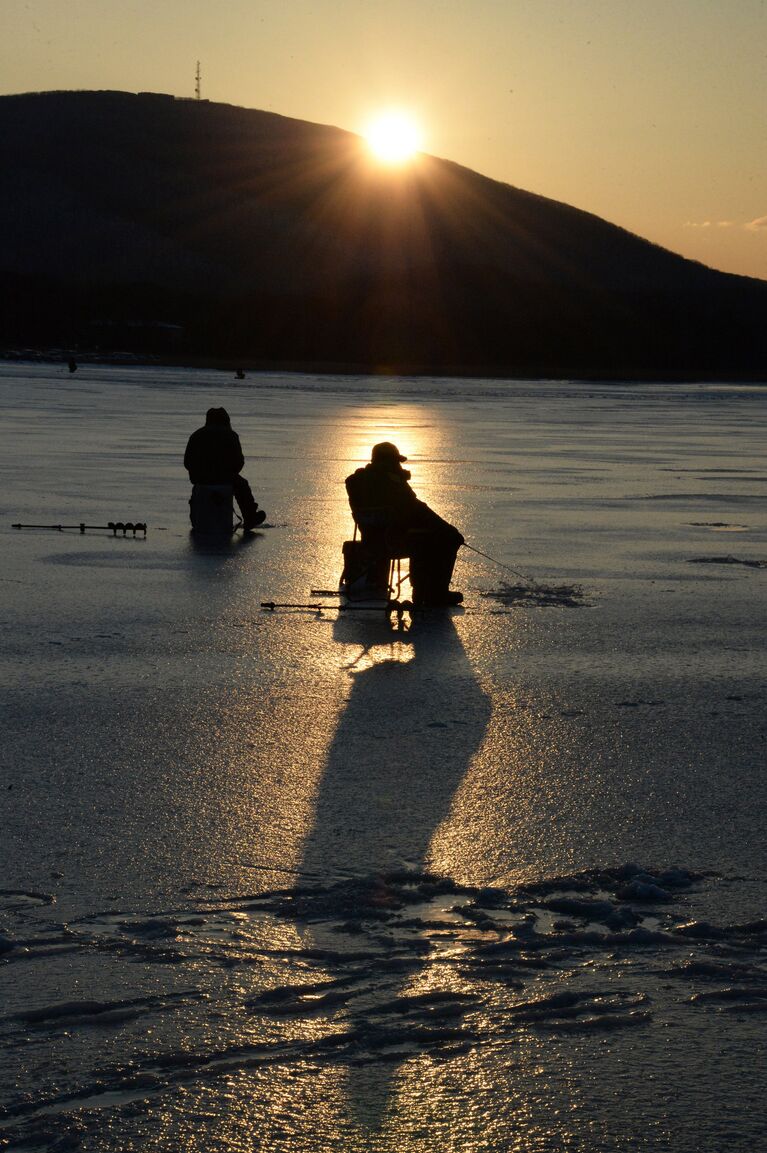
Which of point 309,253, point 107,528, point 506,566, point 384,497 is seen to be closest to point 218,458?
point 107,528

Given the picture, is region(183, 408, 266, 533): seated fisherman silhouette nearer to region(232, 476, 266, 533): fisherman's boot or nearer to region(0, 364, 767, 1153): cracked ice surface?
region(232, 476, 266, 533): fisherman's boot

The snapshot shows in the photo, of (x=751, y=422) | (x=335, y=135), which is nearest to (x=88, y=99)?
(x=335, y=135)

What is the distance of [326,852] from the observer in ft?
18.9

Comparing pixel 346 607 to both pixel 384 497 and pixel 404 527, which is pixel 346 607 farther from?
pixel 384 497

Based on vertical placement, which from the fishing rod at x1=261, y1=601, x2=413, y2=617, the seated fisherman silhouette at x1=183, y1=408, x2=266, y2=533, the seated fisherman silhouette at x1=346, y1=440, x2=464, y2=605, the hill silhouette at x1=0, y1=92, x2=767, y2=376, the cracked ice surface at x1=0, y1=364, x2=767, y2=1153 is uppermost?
the hill silhouette at x1=0, y1=92, x2=767, y2=376

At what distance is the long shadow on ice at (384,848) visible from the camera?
4.27 m

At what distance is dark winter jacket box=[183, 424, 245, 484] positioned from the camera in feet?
52.0

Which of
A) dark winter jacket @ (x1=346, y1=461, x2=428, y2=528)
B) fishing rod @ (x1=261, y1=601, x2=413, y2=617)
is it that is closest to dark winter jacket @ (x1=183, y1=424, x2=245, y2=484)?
dark winter jacket @ (x1=346, y1=461, x2=428, y2=528)

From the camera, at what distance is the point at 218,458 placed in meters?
15.9

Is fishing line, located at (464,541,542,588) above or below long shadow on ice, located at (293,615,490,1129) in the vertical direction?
above

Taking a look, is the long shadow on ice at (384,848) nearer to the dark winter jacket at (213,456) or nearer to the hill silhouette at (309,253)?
the dark winter jacket at (213,456)

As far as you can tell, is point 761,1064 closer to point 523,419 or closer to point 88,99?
point 523,419

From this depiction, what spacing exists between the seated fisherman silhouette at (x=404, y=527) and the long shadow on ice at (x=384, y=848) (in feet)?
5.66

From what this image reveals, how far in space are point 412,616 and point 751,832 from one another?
5.42 metres
